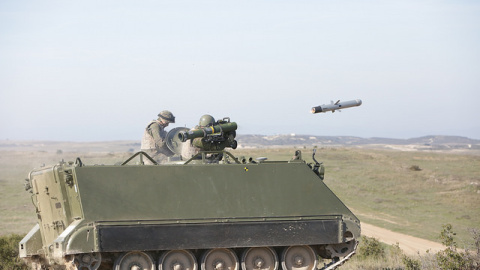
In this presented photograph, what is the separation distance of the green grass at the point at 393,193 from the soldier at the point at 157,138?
12.5m

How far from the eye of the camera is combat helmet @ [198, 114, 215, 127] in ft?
48.0

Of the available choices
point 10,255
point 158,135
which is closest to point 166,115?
point 158,135

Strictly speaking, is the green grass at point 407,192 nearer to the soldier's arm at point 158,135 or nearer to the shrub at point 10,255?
the soldier's arm at point 158,135

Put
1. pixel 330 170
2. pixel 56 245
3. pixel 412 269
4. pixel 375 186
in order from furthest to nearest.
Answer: pixel 330 170, pixel 375 186, pixel 412 269, pixel 56 245

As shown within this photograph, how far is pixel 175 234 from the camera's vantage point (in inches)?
500

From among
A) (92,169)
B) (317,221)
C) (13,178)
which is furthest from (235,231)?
(13,178)

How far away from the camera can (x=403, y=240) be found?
29422mm

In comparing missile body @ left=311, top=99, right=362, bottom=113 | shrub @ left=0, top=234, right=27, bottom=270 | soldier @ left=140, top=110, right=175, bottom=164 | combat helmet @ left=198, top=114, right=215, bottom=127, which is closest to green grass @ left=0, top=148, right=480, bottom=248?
shrub @ left=0, top=234, right=27, bottom=270

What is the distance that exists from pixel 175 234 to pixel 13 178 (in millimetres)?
39514

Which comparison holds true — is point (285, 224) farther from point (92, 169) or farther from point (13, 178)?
point (13, 178)

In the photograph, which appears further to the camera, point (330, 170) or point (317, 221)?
point (330, 170)

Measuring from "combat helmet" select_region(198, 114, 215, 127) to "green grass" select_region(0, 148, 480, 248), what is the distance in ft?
47.4

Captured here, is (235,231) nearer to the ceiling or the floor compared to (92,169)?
nearer to the floor

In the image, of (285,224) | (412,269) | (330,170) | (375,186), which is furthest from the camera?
(330,170)
